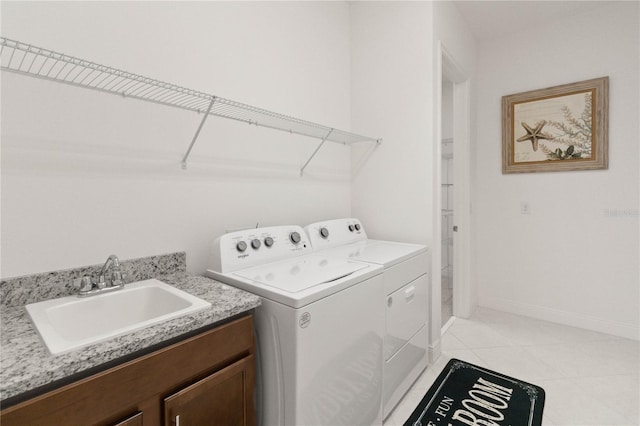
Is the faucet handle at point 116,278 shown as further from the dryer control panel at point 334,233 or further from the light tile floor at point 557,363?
the light tile floor at point 557,363

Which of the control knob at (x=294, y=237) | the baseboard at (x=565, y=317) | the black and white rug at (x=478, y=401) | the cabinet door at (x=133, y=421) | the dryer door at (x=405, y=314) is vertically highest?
the control knob at (x=294, y=237)

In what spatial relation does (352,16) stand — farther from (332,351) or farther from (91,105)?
(332,351)

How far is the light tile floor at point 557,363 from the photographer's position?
5.35 ft

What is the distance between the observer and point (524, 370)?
78.7 inches

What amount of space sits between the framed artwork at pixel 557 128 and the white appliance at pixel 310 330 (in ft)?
7.46

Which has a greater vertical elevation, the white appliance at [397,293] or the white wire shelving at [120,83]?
the white wire shelving at [120,83]

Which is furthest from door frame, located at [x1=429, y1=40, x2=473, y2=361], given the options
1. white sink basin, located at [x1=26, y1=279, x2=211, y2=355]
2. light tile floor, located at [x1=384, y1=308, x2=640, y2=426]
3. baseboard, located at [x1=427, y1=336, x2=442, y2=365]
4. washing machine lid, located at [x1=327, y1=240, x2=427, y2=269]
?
white sink basin, located at [x1=26, y1=279, x2=211, y2=355]

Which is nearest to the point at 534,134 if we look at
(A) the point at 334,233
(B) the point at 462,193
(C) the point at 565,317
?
(B) the point at 462,193

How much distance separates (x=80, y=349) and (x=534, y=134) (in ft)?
11.2

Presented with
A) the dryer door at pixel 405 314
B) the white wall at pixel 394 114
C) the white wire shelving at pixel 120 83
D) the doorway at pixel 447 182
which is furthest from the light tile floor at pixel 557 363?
the white wire shelving at pixel 120 83

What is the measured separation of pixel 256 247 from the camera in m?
1.51

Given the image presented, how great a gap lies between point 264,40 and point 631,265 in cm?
325

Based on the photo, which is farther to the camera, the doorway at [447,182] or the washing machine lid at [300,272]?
the doorway at [447,182]

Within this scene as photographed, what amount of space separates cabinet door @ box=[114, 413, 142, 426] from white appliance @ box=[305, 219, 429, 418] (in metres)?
1.07
